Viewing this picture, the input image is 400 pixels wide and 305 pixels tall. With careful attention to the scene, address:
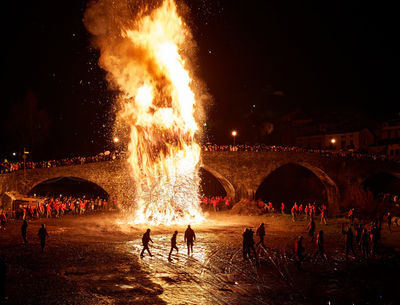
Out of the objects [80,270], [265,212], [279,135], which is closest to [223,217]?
[265,212]

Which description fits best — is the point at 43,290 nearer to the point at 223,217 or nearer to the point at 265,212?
the point at 223,217

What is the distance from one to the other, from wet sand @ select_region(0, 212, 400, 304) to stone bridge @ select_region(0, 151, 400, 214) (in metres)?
18.3

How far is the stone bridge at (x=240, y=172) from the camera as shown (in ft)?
136

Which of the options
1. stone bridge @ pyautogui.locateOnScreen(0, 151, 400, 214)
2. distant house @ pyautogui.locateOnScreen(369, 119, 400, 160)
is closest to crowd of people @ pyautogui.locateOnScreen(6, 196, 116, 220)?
stone bridge @ pyautogui.locateOnScreen(0, 151, 400, 214)

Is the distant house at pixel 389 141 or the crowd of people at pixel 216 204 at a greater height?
the distant house at pixel 389 141

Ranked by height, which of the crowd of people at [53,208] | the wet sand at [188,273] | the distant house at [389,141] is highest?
the distant house at [389,141]

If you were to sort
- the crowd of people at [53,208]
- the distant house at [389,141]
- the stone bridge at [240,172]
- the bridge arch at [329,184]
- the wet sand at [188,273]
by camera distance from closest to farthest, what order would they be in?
the wet sand at [188,273] → the crowd of people at [53,208] → the stone bridge at [240,172] → the bridge arch at [329,184] → the distant house at [389,141]

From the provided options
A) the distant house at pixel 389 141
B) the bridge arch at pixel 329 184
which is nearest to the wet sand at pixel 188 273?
the bridge arch at pixel 329 184

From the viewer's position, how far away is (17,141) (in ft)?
207

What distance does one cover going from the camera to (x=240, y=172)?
44188mm

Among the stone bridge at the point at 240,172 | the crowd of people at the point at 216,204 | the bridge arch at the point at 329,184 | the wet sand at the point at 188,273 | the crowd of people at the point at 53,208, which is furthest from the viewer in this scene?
the bridge arch at the point at 329,184

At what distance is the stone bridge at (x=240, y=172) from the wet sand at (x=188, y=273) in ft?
60.1

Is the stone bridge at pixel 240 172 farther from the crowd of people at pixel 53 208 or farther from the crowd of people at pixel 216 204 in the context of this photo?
the crowd of people at pixel 53 208

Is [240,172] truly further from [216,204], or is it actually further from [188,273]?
[188,273]
